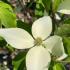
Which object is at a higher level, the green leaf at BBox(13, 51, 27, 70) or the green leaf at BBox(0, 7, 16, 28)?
the green leaf at BBox(0, 7, 16, 28)

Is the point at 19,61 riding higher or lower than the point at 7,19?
lower

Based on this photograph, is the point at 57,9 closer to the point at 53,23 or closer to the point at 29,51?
the point at 53,23

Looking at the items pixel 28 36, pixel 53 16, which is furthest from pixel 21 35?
pixel 53 16

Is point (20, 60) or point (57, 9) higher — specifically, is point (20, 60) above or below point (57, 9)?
below

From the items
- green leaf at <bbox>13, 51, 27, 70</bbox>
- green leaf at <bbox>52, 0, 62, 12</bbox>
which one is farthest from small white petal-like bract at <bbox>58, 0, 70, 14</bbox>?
green leaf at <bbox>13, 51, 27, 70</bbox>

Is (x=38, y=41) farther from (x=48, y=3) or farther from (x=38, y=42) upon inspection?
(x=48, y=3)

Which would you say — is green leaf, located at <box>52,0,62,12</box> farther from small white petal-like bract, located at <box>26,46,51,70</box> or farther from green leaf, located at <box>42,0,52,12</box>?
small white petal-like bract, located at <box>26,46,51,70</box>

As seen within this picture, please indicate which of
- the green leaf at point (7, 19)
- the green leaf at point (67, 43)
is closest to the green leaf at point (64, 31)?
the green leaf at point (67, 43)

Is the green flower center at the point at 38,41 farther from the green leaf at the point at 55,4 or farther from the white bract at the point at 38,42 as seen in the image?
the green leaf at the point at 55,4

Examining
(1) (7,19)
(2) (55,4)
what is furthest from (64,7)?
(1) (7,19)
